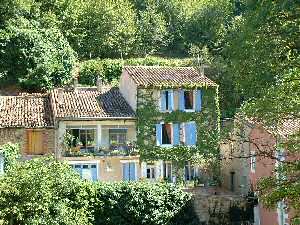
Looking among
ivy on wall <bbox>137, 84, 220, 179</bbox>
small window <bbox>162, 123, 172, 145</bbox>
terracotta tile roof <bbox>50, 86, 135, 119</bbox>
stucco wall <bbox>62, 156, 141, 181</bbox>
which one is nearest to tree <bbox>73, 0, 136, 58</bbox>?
terracotta tile roof <bbox>50, 86, 135, 119</bbox>

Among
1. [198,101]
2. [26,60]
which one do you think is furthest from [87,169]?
[26,60]

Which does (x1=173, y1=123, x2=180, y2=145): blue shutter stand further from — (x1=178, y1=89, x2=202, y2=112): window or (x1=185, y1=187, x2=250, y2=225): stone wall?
(x1=185, y1=187, x2=250, y2=225): stone wall

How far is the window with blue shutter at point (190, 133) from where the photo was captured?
40.2 m

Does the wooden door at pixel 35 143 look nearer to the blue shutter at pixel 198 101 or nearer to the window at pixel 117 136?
the window at pixel 117 136

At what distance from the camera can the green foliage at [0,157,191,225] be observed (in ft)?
89.4

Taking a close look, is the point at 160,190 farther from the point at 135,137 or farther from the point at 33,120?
the point at 33,120

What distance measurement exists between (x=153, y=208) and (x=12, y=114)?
12.2 metres

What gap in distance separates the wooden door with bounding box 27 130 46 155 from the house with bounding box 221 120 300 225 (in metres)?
11.8

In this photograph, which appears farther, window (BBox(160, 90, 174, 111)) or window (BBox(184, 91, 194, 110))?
window (BBox(184, 91, 194, 110))

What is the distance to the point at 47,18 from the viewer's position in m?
Answer: 54.9

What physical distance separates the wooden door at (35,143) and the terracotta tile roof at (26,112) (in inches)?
24.7

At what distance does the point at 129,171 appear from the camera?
38.9 meters

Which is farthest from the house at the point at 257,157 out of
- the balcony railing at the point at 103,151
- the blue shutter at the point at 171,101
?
the balcony railing at the point at 103,151

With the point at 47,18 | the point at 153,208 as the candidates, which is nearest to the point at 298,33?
the point at 153,208
